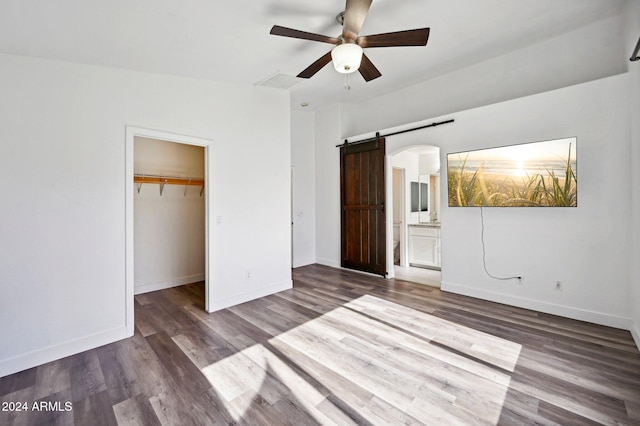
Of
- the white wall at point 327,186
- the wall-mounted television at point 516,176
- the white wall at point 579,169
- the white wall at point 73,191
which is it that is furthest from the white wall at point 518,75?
the white wall at point 73,191

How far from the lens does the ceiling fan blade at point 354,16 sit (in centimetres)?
211

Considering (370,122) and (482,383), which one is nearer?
(482,383)

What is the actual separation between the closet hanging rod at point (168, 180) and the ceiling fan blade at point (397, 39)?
353 centimetres

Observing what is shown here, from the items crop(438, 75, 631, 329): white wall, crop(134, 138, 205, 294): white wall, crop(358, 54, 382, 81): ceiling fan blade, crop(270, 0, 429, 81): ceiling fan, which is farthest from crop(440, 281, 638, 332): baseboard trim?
crop(134, 138, 205, 294): white wall

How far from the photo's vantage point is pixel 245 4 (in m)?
2.44

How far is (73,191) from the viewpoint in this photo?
270cm

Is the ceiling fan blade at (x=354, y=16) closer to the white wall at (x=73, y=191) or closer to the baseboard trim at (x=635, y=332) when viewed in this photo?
the white wall at (x=73, y=191)

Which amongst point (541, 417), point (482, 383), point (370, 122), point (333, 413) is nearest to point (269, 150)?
point (370, 122)

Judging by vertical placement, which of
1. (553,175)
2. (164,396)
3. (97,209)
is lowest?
(164,396)

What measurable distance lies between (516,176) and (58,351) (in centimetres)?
542

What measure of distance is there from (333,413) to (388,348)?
100 cm

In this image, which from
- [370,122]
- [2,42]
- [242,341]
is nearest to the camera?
[2,42]

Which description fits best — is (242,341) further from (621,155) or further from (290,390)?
(621,155)

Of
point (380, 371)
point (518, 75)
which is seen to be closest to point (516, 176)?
point (518, 75)
